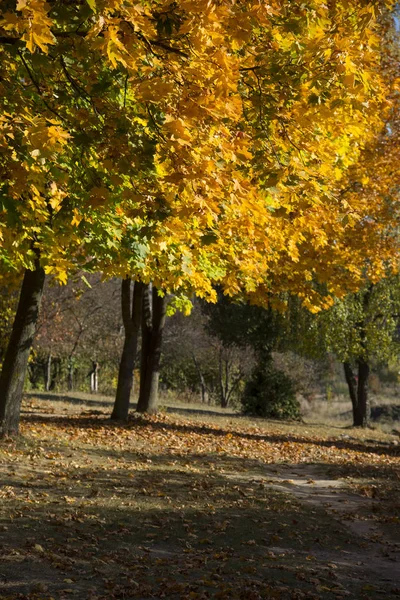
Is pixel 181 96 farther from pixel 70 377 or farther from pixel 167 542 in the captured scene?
pixel 70 377

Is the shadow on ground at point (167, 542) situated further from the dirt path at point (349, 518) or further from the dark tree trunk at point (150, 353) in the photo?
the dark tree trunk at point (150, 353)

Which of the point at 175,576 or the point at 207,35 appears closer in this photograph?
the point at 207,35

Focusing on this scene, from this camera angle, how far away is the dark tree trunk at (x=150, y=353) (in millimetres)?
18547

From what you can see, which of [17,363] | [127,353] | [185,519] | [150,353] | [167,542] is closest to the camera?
[167,542]

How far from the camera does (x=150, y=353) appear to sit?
18.8m

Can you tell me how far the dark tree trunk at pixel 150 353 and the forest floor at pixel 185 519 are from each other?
2960mm

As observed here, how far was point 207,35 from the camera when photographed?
16.2 ft

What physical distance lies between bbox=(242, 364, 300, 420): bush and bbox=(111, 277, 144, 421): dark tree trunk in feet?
33.5

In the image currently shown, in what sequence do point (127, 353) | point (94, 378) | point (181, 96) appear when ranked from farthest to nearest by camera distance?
point (94, 378) < point (127, 353) < point (181, 96)

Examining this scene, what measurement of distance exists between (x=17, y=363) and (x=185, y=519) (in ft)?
17.7

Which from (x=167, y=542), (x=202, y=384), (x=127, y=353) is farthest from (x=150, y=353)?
(x=202, y=384)

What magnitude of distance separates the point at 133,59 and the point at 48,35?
97 centimetres

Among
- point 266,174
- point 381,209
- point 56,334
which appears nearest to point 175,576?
point 266,174

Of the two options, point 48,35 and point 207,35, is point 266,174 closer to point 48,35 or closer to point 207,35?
point 207,35
